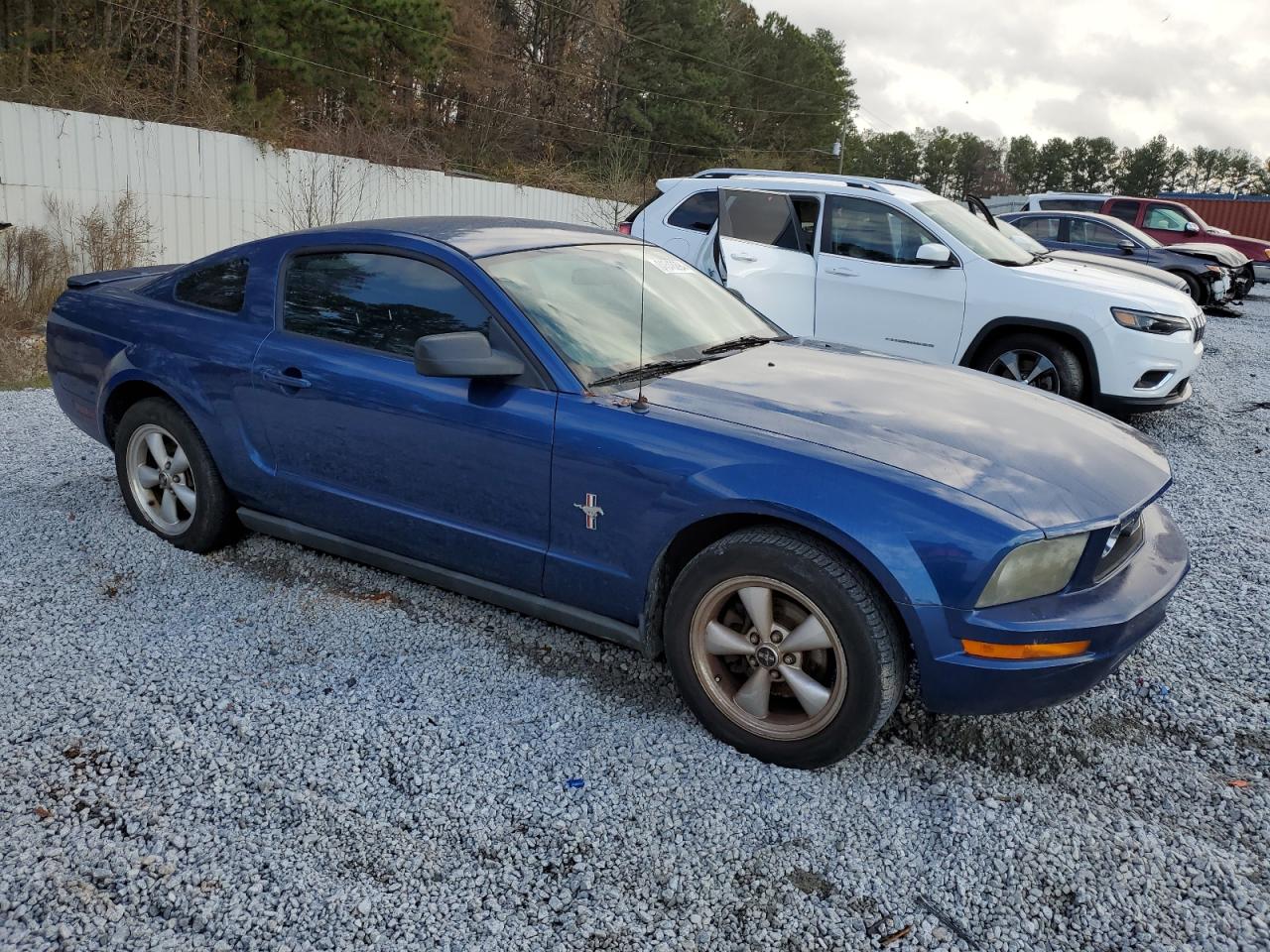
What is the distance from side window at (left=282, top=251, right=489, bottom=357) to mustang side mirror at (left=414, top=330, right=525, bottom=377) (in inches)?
9.0

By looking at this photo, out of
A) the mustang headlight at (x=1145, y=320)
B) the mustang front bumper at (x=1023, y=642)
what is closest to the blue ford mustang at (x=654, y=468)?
the mustang front bumper at (x=1023, y=642)

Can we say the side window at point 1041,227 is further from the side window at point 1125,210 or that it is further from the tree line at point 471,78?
the tree line at point 471,78

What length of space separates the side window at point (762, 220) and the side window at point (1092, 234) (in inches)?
335

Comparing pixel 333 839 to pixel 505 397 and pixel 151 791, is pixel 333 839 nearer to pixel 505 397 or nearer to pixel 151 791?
pixel 151 791

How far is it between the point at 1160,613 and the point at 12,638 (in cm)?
400

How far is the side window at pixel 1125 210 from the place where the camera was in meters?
17.0

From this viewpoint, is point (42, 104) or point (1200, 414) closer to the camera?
point (1200, 414)

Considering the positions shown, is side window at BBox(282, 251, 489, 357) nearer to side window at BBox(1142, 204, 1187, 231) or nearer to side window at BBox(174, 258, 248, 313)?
side window at BBox(174, 258, 248, 313)

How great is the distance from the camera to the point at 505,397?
129 inches

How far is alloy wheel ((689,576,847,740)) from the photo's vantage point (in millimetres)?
2795

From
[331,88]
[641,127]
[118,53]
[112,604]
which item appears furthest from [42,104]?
[641,127]

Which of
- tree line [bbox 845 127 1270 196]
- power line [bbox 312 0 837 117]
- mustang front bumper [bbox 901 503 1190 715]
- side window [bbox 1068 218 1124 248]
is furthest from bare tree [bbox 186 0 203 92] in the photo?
tree line [bbox 845 127 1270 196]

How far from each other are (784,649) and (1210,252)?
15.8m

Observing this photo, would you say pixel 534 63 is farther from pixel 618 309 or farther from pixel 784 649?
pixel 784 649
